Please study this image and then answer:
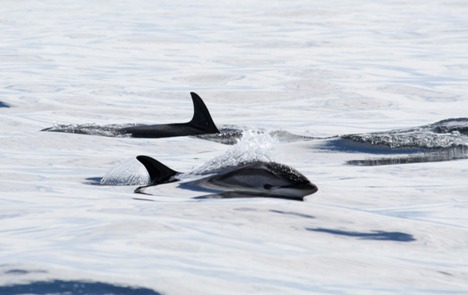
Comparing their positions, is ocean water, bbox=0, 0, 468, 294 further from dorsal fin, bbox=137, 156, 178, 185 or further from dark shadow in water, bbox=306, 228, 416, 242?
dorsal fin, bbox=137, 156, 178, 185

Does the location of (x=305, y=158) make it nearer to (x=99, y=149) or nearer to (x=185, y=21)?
(x=99, y=149)

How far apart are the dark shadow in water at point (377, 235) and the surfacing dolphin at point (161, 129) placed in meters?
8.58

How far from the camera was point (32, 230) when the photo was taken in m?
8.65

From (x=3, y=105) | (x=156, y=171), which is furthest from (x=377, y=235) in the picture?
(x=3, y=105)

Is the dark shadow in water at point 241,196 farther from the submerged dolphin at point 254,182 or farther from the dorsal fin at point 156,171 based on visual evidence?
the dorsal fin at point 156,171

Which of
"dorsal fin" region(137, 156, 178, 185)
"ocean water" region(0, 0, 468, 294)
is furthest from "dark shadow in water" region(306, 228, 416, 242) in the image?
"dorsal fin" region(137, 156, 178, 185)

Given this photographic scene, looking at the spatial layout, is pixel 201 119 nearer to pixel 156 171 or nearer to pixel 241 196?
pixel 156 171

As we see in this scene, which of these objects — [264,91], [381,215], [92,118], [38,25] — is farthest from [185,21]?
[381,215]

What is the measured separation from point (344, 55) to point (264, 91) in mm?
10888

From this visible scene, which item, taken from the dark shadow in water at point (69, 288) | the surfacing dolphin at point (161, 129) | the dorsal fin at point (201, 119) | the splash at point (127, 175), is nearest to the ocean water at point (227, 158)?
the dark shadow in water at point (69, 288)

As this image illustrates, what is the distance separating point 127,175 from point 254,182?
1798 mm

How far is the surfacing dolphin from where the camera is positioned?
1734cm

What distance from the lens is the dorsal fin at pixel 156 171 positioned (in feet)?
36.5

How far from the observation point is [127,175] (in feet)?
38.9
